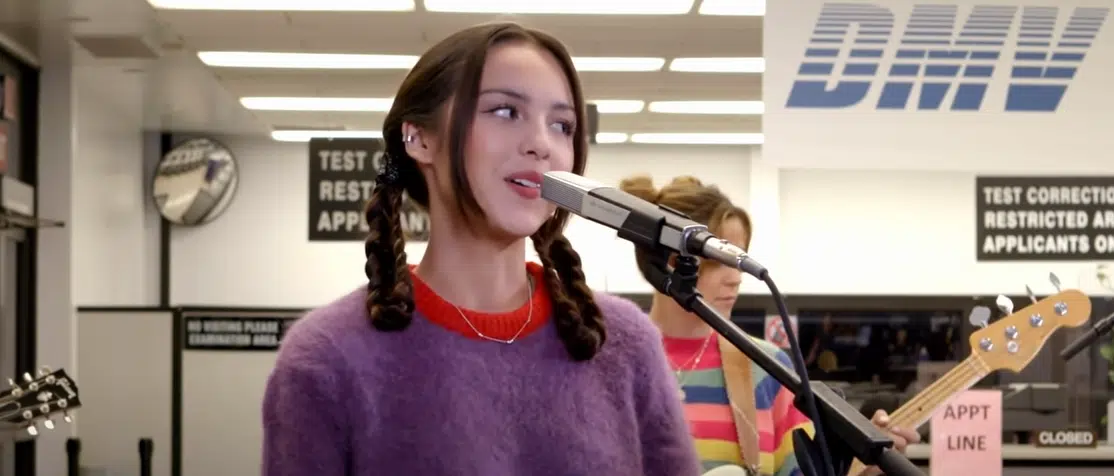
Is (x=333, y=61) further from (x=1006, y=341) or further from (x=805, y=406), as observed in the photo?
(x=805, y=406)

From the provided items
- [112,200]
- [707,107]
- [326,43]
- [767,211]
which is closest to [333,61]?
[326,43]

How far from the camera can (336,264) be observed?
11492mm

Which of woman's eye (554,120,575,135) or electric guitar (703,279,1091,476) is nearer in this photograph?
woman's eye (554,120,575,135)

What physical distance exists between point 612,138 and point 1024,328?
330 inches

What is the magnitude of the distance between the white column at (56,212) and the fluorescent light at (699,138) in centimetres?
475

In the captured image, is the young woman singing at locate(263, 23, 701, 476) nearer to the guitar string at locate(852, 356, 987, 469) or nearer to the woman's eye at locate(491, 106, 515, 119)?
the woman's eye at locate(491, 106, 515, 119)

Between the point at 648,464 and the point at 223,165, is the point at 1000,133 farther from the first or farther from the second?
the point at 223,165

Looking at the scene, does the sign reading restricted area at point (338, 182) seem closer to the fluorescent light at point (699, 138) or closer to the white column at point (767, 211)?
the fluorescent light at point (699, 138)

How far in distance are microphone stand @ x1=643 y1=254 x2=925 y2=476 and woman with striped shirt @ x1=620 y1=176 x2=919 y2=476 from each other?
1.00m

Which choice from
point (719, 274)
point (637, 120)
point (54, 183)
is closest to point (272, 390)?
point (719, 274)

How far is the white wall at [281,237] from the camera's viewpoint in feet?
36.7

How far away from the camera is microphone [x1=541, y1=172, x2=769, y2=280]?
93 cm

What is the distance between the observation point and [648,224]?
0.98 m

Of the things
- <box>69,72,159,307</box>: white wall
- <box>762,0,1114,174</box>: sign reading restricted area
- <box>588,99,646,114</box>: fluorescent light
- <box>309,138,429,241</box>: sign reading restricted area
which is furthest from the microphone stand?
<box>588,99,646,114</box>: fluorescent light
